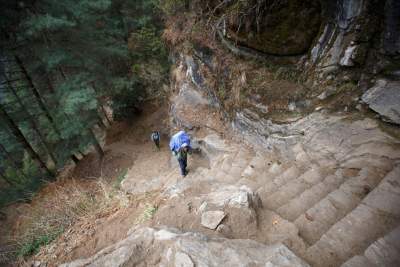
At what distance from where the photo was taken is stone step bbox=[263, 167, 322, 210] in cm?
377

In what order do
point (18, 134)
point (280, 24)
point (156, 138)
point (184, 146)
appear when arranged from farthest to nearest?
point (156, 138) → point (18, 134) → point (184, 146) → point (280, 24)

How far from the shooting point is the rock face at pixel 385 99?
140 inches

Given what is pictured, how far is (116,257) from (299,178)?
343 centimetres

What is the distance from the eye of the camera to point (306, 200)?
3453mm

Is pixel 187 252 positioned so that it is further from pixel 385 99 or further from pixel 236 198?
pixel 385 99

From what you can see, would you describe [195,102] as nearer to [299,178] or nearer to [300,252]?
[299,178]

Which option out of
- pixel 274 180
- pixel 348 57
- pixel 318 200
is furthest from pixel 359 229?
pixel 348 57

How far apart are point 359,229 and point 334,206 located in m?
0.52

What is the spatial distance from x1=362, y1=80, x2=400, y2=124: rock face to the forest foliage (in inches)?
348

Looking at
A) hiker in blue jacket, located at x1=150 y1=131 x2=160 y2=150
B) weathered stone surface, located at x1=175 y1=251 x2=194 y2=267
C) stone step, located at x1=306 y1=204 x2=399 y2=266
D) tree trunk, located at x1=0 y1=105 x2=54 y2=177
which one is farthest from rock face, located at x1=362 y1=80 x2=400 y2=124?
tree trunk, located at x1=0 y1=105 x2=54 y2=177

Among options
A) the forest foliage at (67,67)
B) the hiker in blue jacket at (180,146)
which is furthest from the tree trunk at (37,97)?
the hiker in blue jacket at (180,146)

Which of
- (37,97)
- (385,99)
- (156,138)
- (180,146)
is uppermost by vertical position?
(385,99)

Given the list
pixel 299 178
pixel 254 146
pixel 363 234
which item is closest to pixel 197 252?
pixel 363 234

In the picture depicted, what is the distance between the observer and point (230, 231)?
10.0ft
